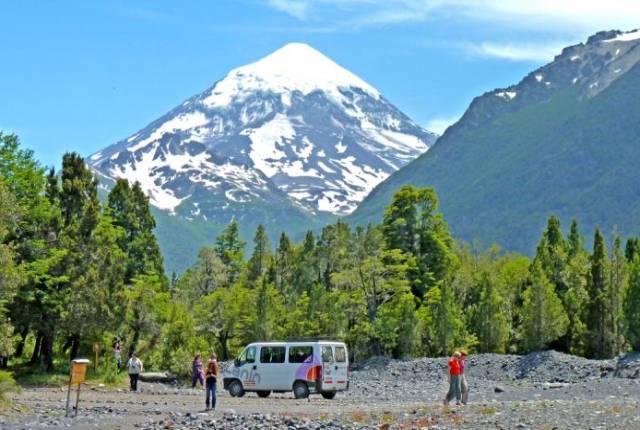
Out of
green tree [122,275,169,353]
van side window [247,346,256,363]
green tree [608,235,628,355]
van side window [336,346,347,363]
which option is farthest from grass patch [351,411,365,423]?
green tree [608,235,628,355]

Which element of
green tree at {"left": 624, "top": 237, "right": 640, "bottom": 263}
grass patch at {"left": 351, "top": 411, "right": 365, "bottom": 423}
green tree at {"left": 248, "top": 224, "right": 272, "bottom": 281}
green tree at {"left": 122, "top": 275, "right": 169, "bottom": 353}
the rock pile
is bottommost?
the rock pile

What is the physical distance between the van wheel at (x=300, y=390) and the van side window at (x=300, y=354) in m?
1.08

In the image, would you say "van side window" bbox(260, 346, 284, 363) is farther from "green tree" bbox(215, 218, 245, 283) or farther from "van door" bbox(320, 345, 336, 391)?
"green tree" bbox(215, 218, 245, 283)

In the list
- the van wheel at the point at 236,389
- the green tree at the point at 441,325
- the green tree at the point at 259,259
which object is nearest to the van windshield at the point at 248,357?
the van wheel at the point at 236,389

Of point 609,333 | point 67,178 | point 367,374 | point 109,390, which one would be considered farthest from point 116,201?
point 609,333

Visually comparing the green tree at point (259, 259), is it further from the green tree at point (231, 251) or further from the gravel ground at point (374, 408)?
the gravel ground at point (374, 408)

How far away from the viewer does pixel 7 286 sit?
4397cm

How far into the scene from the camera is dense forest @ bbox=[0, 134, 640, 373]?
5744 cm

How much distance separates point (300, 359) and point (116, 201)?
37.2 meters

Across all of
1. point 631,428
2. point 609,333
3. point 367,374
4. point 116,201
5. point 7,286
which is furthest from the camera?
point 609,333

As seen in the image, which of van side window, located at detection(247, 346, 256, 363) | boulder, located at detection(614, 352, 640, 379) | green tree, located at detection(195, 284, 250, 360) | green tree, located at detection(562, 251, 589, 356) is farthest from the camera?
green tree, located at detection(195, 284, 250, 360)

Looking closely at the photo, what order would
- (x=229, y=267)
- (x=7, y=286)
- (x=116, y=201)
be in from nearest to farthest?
(x=7, y=286)
(x=116, y=201)
(x=229, y=267)

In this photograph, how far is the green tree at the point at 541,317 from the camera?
82.8 m

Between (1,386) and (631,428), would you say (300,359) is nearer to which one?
(1,386)
